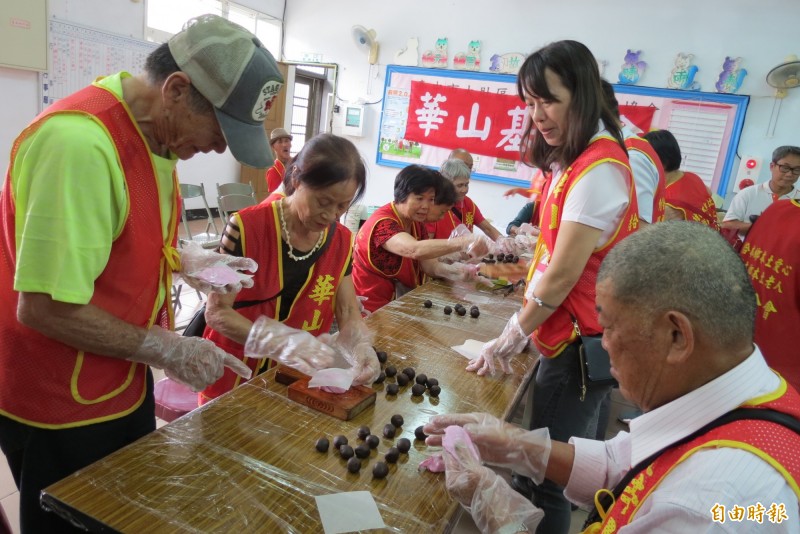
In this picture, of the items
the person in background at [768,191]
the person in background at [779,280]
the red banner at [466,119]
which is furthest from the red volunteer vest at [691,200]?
the red banner at [466,119]

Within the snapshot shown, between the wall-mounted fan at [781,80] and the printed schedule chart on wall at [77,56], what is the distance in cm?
665

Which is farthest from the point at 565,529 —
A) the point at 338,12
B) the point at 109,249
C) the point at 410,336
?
the point at 338,12

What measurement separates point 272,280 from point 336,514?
92cm

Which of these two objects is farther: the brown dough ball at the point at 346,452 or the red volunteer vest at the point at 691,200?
the red volunteer vest at the point at 691,200

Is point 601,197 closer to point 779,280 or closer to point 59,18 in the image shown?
point 779,280

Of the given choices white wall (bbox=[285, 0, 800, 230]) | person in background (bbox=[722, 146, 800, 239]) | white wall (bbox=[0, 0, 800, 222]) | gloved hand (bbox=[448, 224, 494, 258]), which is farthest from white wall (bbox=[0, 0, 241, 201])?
person in background (bbox=[722, 146, 800, 239])

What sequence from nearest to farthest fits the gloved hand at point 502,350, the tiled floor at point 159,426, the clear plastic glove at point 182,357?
1. the clear plastic glove at point 182,357
2. the gloved hand at point 502,350
3. the tiled floor at point 159,426

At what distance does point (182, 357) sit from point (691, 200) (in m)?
3.43

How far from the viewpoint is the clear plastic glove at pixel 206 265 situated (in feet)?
4.94

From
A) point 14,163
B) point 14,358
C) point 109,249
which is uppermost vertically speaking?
point 14,163

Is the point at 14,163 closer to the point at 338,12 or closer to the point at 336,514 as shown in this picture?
the point at 336,514

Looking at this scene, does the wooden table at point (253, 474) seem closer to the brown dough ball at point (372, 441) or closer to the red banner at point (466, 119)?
the brown dough ball at point (372, 441)

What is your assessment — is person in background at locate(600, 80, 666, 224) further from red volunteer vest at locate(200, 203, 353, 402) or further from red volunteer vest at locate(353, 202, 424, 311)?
red volunteer vest at locate(200, 203, 353, 402)

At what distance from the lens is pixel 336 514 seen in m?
1.04
